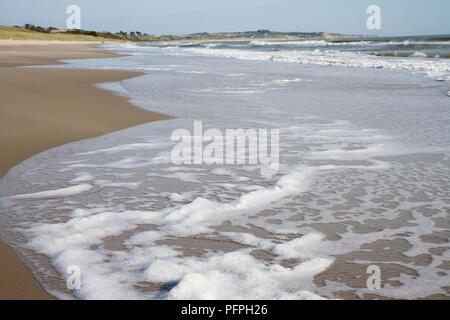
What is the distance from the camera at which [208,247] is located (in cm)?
308

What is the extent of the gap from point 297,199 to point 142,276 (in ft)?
5.75
